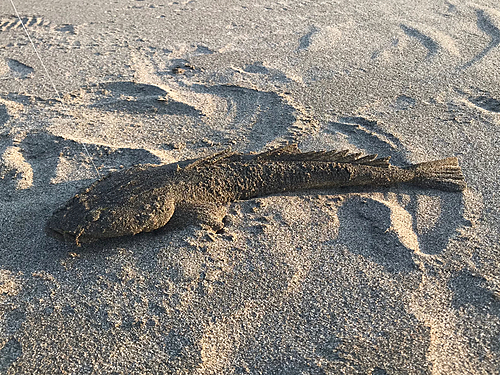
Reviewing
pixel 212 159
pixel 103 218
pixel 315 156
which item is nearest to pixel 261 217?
pixel 212 159

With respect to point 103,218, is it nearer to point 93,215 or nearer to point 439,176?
point 93,215

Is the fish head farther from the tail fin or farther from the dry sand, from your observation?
the tail fin

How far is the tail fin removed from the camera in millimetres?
4309

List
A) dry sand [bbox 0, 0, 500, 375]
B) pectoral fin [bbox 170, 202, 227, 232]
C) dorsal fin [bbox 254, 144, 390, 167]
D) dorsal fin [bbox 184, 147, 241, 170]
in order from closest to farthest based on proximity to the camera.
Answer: dry sand [bbox 0, 0, 500, 375] → pectoral fin [bbox 170, 202, 227, 232] → dorsal fin [bbox 184, 147, 241, 170] → dorsal fin [bbox 254, 144, 390, 167]

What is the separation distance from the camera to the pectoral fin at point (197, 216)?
3.75 metres

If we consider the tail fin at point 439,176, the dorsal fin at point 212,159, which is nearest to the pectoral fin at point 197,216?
the dorsal fin at point 212,159

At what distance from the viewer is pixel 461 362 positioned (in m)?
2.82

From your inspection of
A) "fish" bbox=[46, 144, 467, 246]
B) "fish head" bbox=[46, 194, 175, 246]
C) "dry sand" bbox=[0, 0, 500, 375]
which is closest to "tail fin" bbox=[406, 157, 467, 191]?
"fish" bbox=[46, 144, 467, 246]

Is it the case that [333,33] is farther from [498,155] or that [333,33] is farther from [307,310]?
[307,310]

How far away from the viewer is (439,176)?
438 centimetres

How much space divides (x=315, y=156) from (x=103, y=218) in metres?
2.03

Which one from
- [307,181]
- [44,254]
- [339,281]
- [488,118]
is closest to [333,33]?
[488,118]

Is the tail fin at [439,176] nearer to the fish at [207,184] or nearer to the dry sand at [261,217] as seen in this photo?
the fish at [207,184]

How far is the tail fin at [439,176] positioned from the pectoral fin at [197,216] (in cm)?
203
